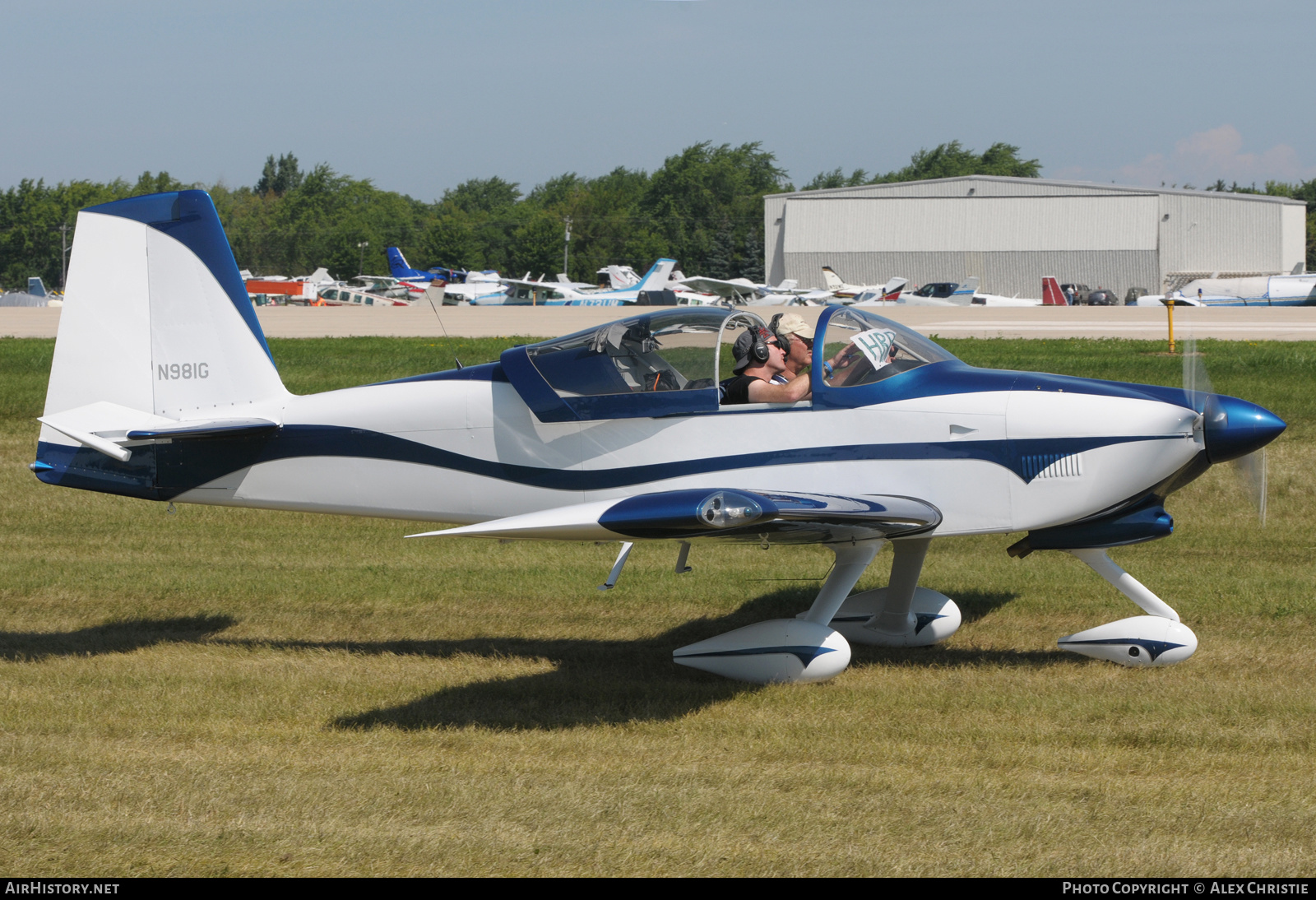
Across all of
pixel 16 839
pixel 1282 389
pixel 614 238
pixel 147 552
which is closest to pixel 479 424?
pixel 16 839

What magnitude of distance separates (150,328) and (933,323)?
81.8 ft

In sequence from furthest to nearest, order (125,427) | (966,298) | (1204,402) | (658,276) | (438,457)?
1. (658,276)
2. (966,298)
3. (125,427)
4. (438,457)
5. (1204,402)

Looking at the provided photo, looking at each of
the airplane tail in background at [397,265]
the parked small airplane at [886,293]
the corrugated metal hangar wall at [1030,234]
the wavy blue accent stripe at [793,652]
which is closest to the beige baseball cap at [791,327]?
the wavy blue accent stripe at [793,652]

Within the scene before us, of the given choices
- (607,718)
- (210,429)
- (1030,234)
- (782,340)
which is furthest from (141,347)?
(1030,234)

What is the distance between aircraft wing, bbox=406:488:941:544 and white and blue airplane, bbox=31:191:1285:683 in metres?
0.02

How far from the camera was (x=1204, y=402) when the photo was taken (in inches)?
245

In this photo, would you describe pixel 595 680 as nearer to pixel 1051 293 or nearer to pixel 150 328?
pixel 150 328

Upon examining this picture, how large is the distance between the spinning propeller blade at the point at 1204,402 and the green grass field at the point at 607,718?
3.36ft

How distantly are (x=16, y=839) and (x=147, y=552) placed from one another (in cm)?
628

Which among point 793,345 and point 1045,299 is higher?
point 1045,299

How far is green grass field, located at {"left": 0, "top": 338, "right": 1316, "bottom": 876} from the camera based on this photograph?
15.1 feet

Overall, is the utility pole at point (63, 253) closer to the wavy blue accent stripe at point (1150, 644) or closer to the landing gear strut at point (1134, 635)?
the landing gear strut at point (1134, 635)

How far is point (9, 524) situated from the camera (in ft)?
38.0

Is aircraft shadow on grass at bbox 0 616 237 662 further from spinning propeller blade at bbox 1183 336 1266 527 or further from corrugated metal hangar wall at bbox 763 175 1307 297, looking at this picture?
corrugated metal hangar wall at bbox 763 175 1307 297
